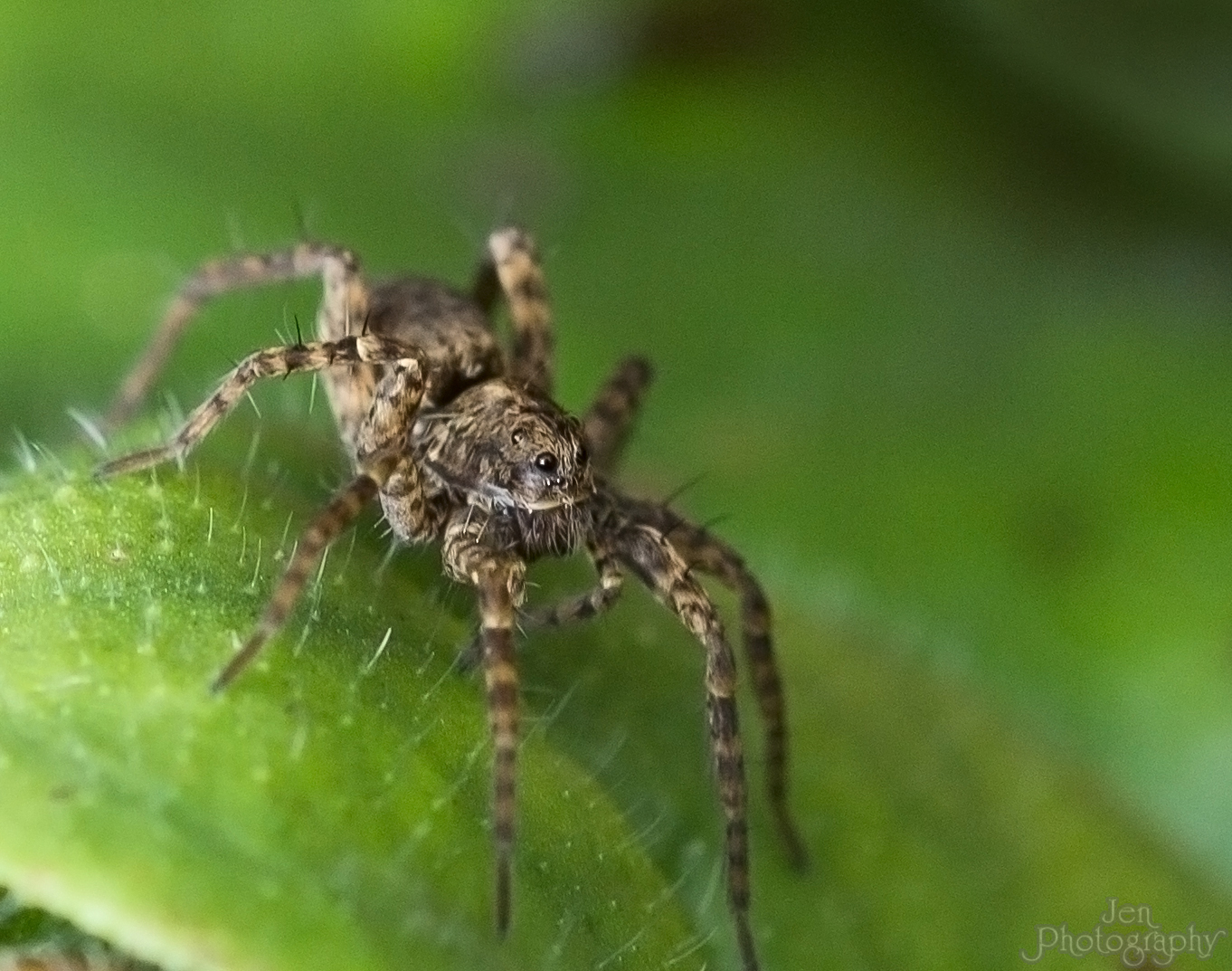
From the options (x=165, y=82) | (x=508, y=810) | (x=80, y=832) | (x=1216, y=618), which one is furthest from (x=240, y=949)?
(x=165, y=82)

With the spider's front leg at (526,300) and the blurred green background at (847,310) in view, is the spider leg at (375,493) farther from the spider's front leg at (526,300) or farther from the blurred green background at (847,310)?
the spider's front leg at (526,300)

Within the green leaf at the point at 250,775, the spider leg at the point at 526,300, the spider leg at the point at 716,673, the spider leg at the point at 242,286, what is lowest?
the green leaf at the point at 250,775

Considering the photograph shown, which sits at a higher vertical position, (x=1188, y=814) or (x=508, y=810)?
(x=1188, y=814)

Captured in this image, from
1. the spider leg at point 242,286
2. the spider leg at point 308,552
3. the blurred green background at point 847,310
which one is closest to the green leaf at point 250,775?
the spider leg at point 308,552

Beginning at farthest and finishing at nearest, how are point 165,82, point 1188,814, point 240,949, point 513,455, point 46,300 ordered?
point 165,82 < point 46,300 < point 1188,814 < point 513,455 < point 240,949

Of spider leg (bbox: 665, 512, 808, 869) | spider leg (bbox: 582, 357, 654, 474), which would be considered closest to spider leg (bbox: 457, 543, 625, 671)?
spider leg (bbox: 665, 512, 808, 869)

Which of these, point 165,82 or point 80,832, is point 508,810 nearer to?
point 80,832

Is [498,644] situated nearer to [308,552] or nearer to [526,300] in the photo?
[308,552]
